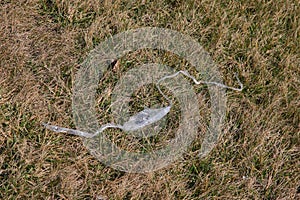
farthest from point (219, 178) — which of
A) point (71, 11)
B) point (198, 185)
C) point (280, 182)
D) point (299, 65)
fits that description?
point (71, 11)

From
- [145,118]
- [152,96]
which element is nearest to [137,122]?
[145,118]

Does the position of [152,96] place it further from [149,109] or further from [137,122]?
[137,122]

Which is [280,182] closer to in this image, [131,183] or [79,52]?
[131,183]

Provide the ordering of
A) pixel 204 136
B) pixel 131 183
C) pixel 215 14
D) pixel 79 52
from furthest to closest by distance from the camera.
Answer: pixel 215 14, pixel 79 52, pixel 204 136, pixel 131 183

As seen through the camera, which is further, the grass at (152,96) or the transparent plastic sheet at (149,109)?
the transparent plastic sheet at (149,109)

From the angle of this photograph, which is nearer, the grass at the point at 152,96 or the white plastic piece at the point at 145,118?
the grass at the point at 152,96

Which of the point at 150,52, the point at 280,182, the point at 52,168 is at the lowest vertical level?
the point at 280,182

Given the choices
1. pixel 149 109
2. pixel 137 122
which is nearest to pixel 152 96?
pixel 149 109

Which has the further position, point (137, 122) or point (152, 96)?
point (152, 96)
